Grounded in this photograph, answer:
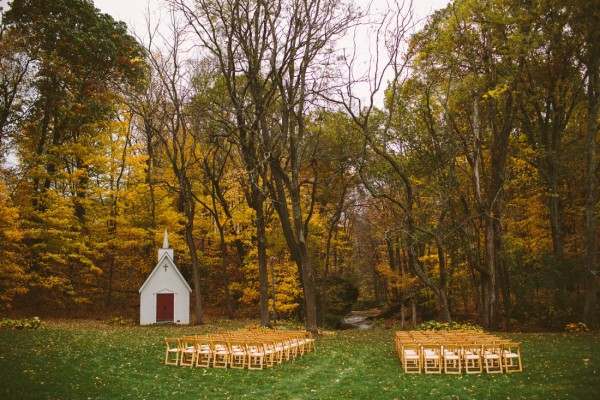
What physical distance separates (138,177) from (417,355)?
22.8 m

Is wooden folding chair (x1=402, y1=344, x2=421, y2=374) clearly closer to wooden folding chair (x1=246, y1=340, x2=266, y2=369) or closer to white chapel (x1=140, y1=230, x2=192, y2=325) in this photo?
wooden folding chair (x1=246, y1=340, x2=266, y2=369)

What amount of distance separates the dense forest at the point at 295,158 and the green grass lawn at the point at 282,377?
6.50 meters

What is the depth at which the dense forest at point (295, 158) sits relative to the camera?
19.1 meters

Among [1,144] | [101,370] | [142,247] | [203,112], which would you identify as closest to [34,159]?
[1,144]

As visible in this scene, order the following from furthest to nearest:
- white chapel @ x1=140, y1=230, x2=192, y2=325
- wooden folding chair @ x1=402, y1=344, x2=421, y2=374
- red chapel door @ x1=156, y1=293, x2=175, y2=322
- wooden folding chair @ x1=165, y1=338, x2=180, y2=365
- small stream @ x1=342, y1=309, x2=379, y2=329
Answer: small stream @ x1=342, y1=309, x2=379, y2=329
red chapel door @ x1=156, y1=293, x2=175, y2=322
white chapel @ x1=140, y1=230, x2=192, y2=325
wooden folding chair @ x1=165, y1=338, x2=180, y2=365
wooden folding chair @ x1=402, y1=344, x2=421, y2=374

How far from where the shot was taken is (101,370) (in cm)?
1107

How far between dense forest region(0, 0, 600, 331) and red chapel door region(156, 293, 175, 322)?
2.27 metres

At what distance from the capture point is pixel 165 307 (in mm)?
26453

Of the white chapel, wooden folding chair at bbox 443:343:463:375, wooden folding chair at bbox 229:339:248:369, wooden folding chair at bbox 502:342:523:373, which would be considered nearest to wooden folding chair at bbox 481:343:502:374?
wooden folding chair at bbox 502:342:523:373

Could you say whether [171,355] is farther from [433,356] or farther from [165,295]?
[165,295]

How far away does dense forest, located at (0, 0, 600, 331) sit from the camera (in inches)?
750

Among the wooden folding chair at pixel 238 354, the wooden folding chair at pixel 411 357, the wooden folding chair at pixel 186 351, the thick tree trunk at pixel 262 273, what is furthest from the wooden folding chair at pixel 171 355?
the thick tree trunk at pixel 262 273

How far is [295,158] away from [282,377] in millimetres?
10164

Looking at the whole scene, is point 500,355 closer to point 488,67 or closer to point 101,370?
point 101,370
